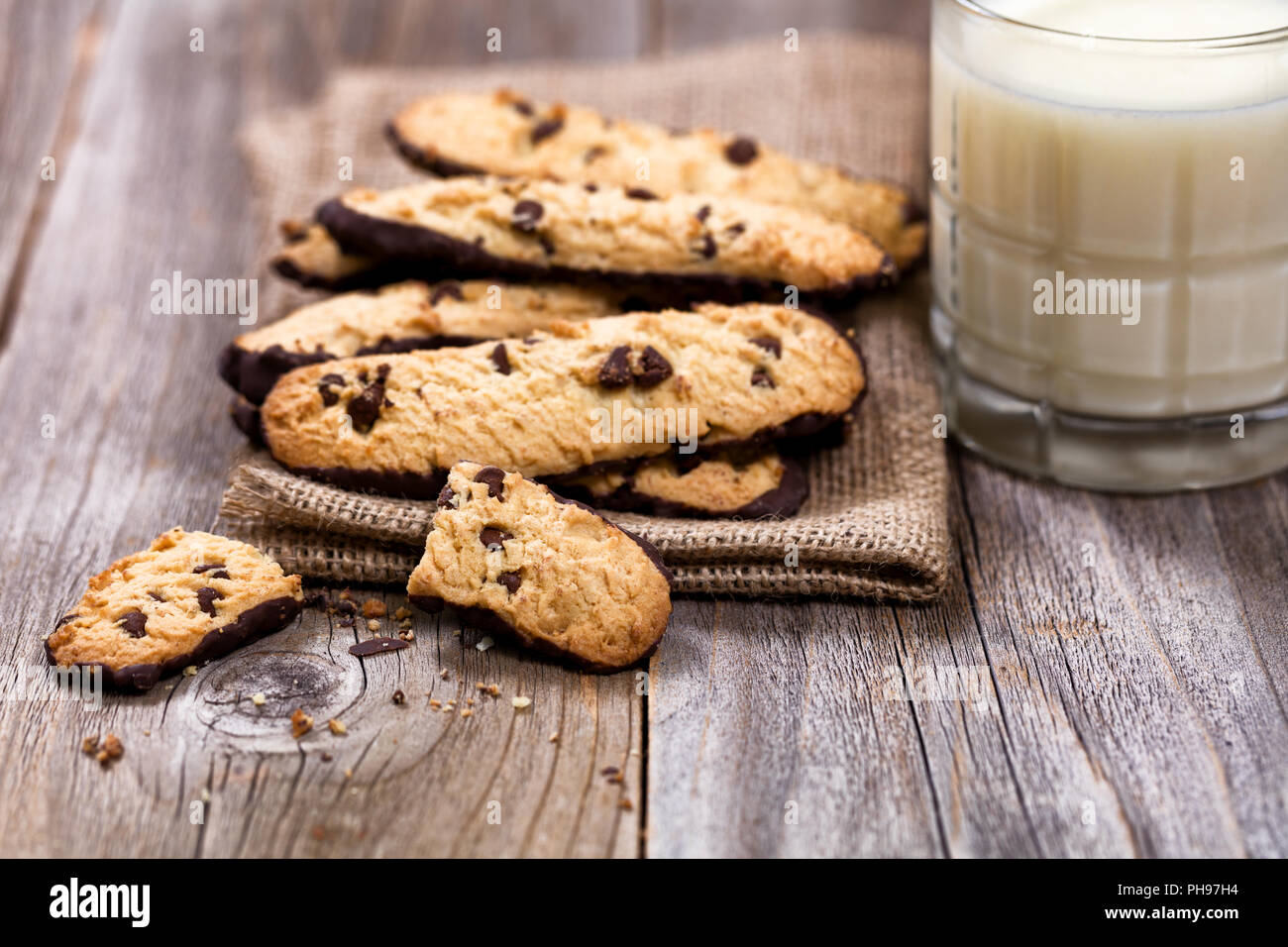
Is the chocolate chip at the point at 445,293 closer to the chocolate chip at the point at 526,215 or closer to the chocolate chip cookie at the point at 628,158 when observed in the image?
the chocolate chip at the point at 526,215

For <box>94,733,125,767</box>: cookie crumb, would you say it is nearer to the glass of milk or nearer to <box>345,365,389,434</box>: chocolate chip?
<box>345,365,389,434</box>: chocolate chip

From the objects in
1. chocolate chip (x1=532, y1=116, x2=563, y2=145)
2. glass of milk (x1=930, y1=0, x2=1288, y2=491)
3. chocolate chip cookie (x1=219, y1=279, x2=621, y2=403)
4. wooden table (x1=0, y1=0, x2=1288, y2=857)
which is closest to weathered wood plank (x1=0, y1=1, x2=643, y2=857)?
wooden table (x1=0, y1=0, x2=1288, y2=857)

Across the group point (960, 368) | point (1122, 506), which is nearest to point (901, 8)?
point (960, 368)

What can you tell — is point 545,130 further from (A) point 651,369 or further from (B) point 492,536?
(B) point 492,536

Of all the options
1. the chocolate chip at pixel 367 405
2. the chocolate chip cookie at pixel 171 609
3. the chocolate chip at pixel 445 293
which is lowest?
the chocolate chip cookie at pixel 171 609

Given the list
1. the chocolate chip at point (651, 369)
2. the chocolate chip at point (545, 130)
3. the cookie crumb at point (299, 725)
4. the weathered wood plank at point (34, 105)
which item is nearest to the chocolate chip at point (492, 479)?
the chocolate chip at point (651, 369)
